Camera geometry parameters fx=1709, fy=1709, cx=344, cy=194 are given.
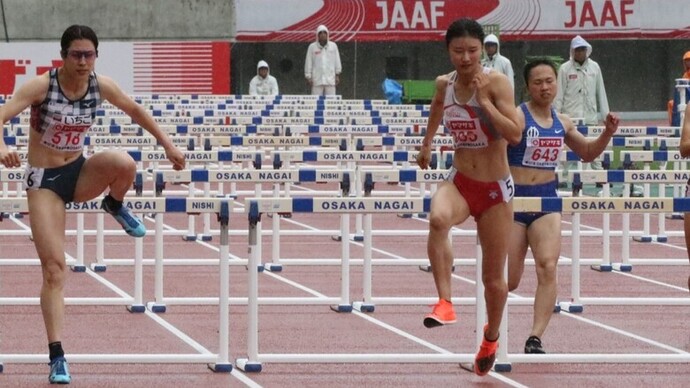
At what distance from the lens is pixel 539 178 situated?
420 inches

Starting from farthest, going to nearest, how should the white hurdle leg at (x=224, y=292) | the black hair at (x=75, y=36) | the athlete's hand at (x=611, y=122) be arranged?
1. the white hurdle leg at (x=224, y=292)
2. the athlete's hand at (x=611, y=122)
3. the black hair at (x=75, y=36)

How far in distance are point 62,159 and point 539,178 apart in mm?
3066

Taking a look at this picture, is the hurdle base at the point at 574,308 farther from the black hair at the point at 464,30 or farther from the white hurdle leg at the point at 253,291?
the black hair at the point at 464,30

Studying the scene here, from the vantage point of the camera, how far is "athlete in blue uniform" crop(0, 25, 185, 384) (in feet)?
30.0

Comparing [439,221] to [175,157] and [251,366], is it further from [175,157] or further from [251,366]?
[251,366]

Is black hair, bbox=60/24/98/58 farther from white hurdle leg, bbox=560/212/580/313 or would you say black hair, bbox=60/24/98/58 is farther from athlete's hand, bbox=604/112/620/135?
white hurdle leg, bbox=560/212/580/313

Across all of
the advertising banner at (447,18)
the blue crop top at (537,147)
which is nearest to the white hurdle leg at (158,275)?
the blue crop top at (537,147)

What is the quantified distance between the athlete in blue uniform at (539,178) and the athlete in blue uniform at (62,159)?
2477 millimetres

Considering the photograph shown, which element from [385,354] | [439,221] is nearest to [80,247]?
[385,354]

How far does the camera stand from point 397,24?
142 feet

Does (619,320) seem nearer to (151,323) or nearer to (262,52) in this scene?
(151,323)

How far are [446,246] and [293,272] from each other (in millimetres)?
6703

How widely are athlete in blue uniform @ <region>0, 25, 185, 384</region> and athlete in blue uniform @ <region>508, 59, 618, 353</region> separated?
97.5 inches

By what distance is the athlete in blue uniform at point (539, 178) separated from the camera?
1054 centimetres
